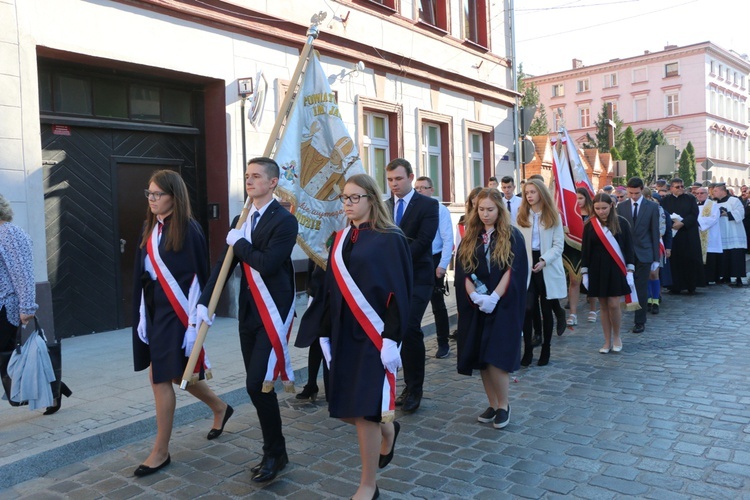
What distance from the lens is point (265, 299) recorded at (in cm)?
425

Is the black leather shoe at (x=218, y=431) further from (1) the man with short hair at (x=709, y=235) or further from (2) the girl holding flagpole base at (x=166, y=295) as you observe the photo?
(1) the man with short hair at (x=709, y=235)

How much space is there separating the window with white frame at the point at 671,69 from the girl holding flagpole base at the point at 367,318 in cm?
7661

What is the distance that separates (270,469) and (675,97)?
76861 mm

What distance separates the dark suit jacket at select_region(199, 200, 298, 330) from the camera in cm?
416

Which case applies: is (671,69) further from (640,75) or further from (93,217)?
(93,217)

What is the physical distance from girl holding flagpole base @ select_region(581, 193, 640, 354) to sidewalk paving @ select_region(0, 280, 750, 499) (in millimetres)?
587

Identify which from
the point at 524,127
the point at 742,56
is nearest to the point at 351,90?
the point at 524,127

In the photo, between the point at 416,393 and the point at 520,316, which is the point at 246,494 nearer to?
the point at 416,393

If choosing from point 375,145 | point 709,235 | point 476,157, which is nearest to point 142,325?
point 375,145

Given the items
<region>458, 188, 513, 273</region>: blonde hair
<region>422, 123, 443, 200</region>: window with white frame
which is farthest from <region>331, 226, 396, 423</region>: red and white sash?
<region>422, 123, 443, 200</region>: window with white frame

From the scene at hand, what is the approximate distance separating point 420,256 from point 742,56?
91.0 meters

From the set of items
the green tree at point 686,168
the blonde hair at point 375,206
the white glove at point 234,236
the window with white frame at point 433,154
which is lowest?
the white glove at point 234,236

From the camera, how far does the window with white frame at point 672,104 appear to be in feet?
236

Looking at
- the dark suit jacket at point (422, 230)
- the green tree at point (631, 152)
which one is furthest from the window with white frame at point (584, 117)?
Result: the dark suit jacket at point (422, 230)
